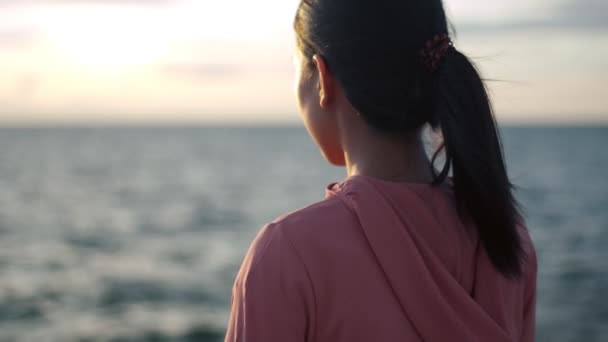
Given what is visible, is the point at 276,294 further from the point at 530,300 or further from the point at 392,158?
the point at 530,300

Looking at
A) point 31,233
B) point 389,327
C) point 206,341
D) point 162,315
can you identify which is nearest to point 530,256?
point 389,327

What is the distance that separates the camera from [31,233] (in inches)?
759

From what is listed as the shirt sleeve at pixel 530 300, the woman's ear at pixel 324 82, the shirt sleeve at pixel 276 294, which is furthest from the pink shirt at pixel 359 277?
the shirt sleeve at pixel 530 300

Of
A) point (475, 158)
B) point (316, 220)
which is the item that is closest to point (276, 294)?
point (316, 220)

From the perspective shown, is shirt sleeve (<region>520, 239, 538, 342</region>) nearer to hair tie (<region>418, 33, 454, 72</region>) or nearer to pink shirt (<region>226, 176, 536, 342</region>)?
pink shirt (<region>226, 176, 536, 342</region>)

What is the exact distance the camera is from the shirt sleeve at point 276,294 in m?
1.49

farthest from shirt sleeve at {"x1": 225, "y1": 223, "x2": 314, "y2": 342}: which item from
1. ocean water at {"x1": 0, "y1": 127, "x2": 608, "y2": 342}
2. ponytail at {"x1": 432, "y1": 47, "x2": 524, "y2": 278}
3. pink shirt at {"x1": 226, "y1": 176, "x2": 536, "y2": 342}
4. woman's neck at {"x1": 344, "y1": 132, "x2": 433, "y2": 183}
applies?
ocean water at {"x1": 0, "y1": 127, "x2": 608, "y2": 342}

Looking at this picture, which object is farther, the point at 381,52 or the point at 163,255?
the point at 163,255

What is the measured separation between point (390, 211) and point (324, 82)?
332 millimetres

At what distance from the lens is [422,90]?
1.64 metres

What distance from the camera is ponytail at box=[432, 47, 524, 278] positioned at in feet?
5.37

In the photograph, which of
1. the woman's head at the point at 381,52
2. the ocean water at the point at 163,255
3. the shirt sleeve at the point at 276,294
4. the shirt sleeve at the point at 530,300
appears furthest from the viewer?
the ocean water at the point at 163,255

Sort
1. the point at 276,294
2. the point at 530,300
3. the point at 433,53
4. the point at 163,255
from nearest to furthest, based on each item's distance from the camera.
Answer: the point at 276,294 → the point at 433,53 → the point at 530,300 → the point at 163,255

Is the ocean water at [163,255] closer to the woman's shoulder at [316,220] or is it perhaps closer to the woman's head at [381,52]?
the woman's head at [381,52]
